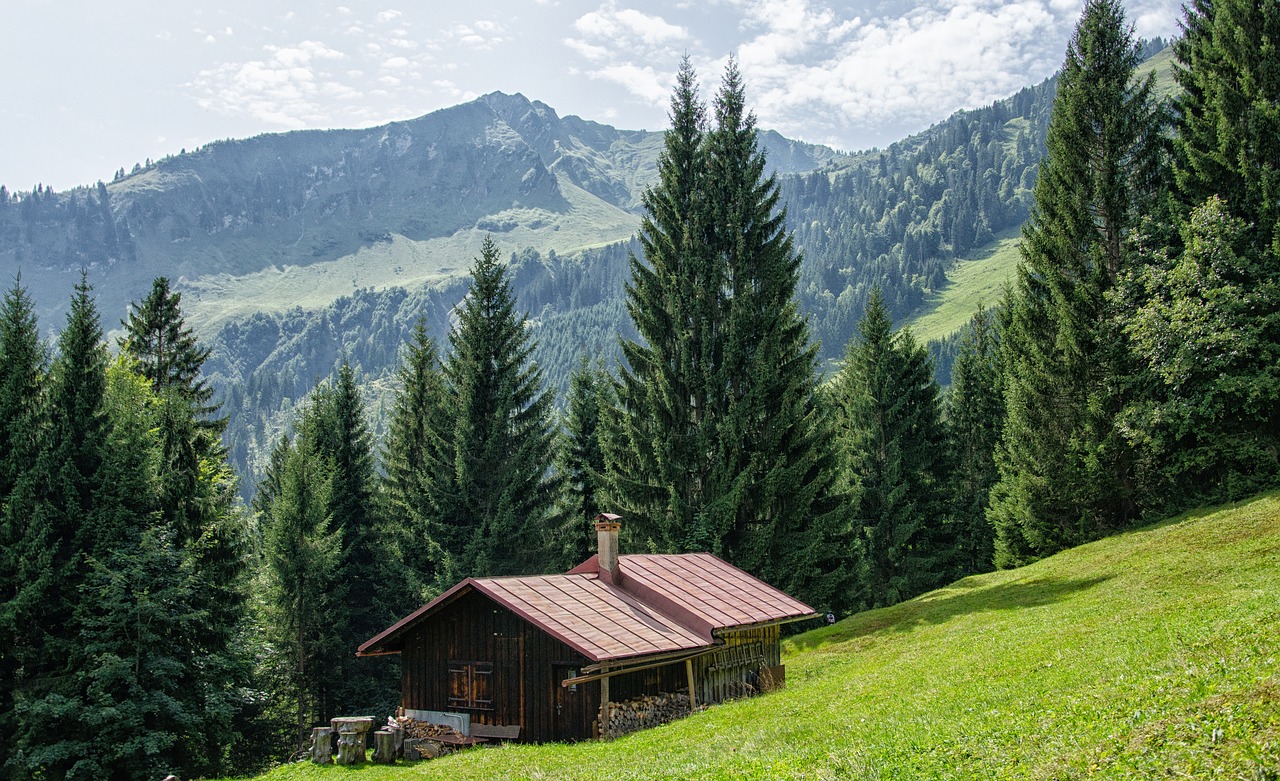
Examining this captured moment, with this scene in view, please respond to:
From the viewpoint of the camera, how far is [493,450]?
40812 millimetres

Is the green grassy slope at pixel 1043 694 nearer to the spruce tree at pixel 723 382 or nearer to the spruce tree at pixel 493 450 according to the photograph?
the spruce tree at pixel 723 382

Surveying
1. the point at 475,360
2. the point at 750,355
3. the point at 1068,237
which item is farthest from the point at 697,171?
the point at 1068,237

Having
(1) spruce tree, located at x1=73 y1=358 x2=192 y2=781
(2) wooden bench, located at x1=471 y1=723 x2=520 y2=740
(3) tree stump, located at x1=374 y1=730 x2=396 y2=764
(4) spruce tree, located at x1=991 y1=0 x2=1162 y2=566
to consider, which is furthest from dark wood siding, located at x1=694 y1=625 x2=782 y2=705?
(4) spruce tree, located at x1=991 y1=0 x2=1162 y2=566

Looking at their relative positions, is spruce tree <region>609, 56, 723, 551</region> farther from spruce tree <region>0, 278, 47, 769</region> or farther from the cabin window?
spruce tree <region>0, 278, 47, 769</region>

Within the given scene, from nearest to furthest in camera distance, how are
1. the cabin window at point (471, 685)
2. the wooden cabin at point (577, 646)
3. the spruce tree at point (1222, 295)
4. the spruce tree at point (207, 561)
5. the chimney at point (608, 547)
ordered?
the wooden cabin at point (577, 646) → the cabin window at point (471, 685) → the chimney at point (608, 547) → the spruce tree at point (207, 561) → the spruce tree at point (1222, 295)

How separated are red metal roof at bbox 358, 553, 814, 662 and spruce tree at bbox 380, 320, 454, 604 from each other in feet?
50.6

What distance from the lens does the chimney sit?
25781mm

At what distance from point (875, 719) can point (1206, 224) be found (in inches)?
1080

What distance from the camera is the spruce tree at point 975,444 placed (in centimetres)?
5394

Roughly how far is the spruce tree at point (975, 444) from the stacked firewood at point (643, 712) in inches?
A: 1334

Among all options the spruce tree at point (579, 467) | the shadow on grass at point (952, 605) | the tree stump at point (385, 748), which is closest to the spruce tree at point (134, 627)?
the tree stump at point (385, 748)

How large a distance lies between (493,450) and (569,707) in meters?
20.7

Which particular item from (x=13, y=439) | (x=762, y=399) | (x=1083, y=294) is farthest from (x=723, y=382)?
(x=13, y=439)

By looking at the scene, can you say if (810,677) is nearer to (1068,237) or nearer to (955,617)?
(955,617)
